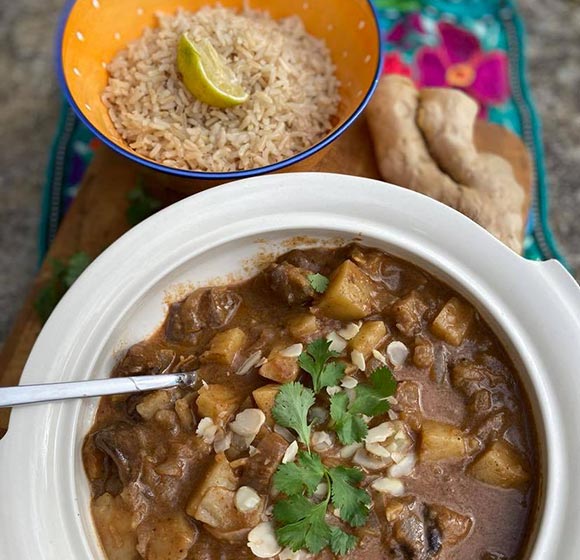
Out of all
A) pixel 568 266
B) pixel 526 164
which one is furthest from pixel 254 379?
pixel 568 266

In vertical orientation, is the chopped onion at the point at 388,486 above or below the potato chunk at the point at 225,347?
below

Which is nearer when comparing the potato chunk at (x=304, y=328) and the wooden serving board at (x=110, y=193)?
the potato chunk at (x=304, y=328)

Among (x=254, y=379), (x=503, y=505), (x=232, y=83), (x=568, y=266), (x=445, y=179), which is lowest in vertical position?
(x=568, y=266)

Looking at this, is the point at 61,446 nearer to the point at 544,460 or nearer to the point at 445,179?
the point at 544,460

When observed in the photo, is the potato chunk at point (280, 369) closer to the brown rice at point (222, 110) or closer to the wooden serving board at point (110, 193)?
the brown rice at point (222, 110)

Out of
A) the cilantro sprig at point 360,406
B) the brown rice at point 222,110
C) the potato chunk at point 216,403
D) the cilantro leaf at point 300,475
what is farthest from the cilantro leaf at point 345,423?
the brown rice at point 222,110

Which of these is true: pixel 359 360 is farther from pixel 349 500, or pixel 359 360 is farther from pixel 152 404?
pixel 152 404
